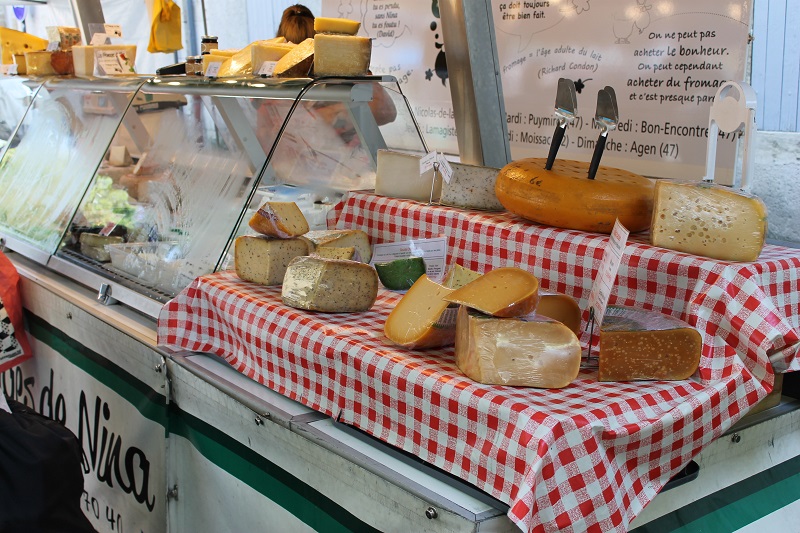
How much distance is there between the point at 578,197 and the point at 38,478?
58.8 inches

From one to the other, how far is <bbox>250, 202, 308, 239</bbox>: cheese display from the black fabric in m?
0.75

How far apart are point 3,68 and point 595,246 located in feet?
14.1

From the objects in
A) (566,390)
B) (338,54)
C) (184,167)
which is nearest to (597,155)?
(566,390)

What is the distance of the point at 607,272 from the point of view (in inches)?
64.1

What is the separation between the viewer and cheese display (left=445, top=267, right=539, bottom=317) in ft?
5.07

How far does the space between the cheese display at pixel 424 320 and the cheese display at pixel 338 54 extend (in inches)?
44.1

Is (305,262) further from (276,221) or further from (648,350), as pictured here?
(648,350)

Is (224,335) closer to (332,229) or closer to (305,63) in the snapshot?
(332,229)

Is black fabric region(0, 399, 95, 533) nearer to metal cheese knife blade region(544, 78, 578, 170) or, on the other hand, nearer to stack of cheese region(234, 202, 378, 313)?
stack of cheese region(234, 202, 378, 313)

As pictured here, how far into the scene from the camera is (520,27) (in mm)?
3580

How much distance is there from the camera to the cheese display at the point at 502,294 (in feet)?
5.07

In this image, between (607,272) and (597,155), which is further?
(597,155)

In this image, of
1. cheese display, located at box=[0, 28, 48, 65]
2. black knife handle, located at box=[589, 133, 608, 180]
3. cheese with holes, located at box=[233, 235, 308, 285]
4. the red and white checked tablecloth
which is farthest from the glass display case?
cheese display, located at box=[0, 28, 48, 65]

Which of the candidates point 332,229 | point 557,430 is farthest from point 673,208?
point 332,229
